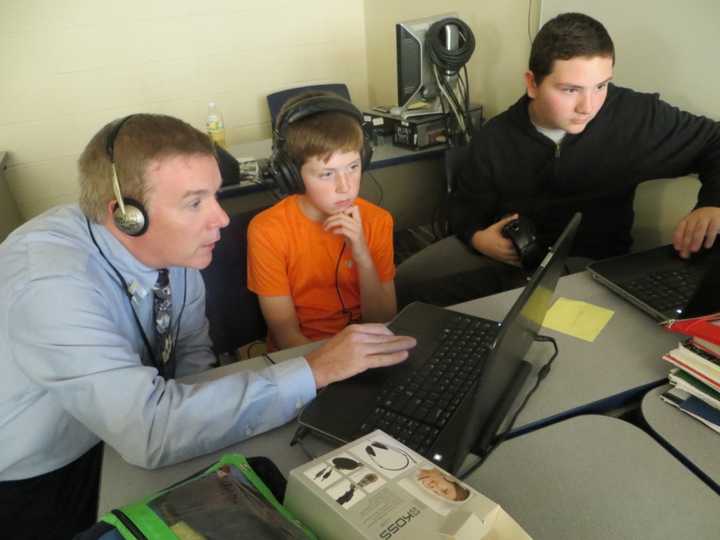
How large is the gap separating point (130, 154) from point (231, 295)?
0.54 meters

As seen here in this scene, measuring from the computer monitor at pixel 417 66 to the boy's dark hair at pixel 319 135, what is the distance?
1084 mm

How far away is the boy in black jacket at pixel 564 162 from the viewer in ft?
4.60

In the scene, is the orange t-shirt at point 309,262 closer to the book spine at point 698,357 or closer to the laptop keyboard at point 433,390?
the laptop keyboard at point 433,390

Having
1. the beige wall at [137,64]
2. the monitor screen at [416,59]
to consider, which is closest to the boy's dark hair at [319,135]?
the monitor screen at [416,59]

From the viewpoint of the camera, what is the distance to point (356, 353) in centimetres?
87

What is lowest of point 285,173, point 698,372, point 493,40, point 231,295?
point 231,295

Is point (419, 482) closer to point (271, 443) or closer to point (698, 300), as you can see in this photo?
point (271, 443)

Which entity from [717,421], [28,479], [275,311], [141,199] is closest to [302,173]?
[275,311]

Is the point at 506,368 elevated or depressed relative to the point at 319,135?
depressed

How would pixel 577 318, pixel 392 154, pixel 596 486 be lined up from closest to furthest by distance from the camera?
pixel 596 486 → pixel 577 318 → pixel 392 154

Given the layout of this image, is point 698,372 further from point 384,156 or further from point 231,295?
point 384,156

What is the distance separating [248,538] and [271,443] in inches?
12.4

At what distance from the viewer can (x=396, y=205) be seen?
2.57 m

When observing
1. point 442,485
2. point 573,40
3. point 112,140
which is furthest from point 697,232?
point 112,140
